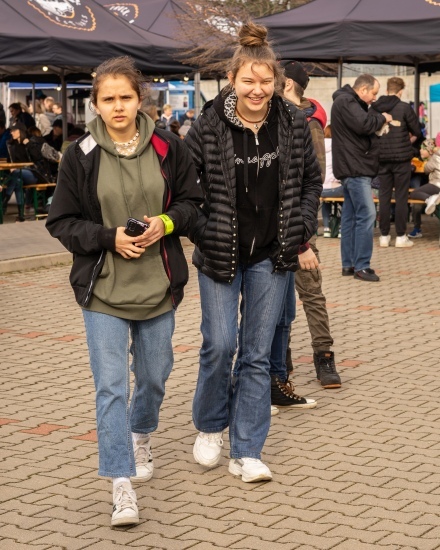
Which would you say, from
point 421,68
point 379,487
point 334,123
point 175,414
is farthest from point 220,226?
point 421,68

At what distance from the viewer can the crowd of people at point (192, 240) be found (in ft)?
14.9

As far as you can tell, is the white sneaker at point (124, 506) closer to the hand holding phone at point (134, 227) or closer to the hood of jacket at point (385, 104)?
the hand holding phone at point (134, 227)

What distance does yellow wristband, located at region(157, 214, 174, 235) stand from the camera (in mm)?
4516

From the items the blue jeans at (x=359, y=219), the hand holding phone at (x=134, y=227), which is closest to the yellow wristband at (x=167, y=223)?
the hand holding phone at (x=134, y=227)

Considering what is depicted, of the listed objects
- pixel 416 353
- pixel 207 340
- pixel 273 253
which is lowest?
pixel 416 353

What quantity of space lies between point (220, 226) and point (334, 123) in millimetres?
7253

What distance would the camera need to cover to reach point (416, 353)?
26.9ft

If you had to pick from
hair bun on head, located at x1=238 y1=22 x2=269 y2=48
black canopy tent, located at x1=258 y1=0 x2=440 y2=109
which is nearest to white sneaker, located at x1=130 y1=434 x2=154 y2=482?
hair bun on head, located at x1=238 y1=22 x2=269 y2=48

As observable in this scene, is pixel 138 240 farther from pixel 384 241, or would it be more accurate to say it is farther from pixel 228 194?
pixel 384 241

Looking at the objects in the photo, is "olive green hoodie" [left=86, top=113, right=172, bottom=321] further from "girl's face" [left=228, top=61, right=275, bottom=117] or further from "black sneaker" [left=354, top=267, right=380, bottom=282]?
"black sneaker" [left=354, top=267, right=380, bottom=282]

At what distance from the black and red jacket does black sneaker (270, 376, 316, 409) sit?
74.0 inches

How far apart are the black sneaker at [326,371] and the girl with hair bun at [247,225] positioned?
6.28 ft

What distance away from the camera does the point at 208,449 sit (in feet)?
17.5

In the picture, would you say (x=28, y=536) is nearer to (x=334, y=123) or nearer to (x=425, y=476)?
(x=425, y=476)
